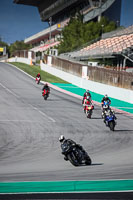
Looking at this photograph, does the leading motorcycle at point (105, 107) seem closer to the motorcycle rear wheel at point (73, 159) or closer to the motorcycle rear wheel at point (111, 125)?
the motorcycle rear wheel at point (111, 125)

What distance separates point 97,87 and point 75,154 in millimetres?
28942

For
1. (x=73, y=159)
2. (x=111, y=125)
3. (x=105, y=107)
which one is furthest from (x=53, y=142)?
(x=105, y=107)

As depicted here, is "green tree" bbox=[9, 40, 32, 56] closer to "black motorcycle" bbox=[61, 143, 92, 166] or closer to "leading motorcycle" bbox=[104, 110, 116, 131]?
"leading motorcycle" bbox=[104, 110, 116, 131]

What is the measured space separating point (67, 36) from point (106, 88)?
3081 centimetres

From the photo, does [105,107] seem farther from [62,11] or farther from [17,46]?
[17,46]

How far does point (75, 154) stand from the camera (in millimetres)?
10453

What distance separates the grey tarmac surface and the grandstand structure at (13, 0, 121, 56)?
45.0 meters

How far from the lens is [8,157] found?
1153 cm

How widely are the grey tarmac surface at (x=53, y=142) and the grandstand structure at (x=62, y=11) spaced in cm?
4497

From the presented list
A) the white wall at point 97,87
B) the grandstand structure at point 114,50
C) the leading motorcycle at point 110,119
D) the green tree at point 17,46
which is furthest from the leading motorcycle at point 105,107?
the green tree at point 17,46

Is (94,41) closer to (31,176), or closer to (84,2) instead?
(84,2)

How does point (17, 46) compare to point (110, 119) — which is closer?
point (110, 119)

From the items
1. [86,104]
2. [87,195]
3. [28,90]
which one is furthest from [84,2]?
[87,195]

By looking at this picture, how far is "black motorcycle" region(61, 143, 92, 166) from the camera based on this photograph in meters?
10.4
